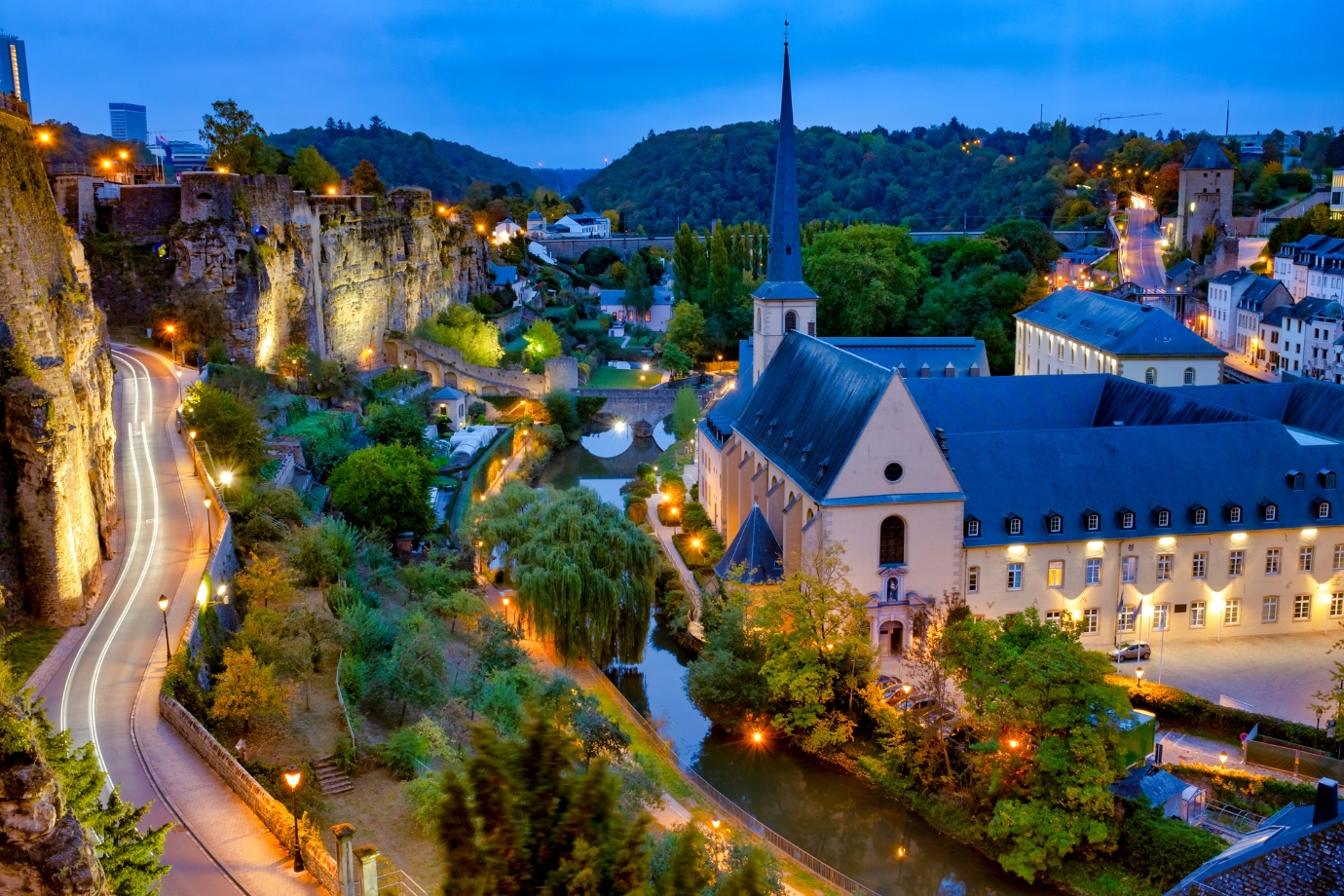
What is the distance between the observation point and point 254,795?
17.0 m

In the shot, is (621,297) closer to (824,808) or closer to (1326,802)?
(824,808)

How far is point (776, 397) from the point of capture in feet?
113

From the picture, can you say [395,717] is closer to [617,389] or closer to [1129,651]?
[1129,651]

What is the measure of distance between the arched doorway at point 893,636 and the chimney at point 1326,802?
44.8ft

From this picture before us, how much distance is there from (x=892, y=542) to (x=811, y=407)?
16.0 feet

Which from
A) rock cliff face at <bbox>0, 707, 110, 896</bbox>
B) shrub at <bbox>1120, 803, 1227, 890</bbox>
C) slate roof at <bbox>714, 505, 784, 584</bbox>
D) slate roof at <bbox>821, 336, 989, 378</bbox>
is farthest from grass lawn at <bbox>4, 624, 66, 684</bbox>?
slate roof at <bbox>821, 336, 989, 378</bbox>

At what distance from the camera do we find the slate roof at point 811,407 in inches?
1093

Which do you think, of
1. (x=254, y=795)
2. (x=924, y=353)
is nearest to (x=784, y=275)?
(x=924, y=353)

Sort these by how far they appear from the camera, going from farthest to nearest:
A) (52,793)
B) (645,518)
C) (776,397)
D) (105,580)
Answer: (645,518) → (776,397) → (105,580) → (52,793)

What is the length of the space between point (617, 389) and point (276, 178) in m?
21.4

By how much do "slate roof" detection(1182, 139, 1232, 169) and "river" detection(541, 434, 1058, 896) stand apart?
6512cm

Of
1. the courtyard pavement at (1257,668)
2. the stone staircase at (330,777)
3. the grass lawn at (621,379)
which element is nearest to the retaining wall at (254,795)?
the stone staircase at (330,777)

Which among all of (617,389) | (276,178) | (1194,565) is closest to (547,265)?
(617,389)

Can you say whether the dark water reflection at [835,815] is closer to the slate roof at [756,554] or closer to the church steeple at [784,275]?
the slate roof at [756,554]
